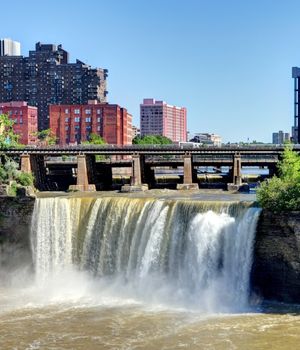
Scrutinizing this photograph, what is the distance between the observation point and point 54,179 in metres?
66.1

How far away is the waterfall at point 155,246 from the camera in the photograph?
110ft

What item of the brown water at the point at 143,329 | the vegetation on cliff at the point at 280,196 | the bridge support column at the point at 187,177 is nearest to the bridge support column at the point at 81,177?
the bridge support column at the point at 187,177

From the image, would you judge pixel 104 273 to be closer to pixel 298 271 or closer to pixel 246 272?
pixel 246 272

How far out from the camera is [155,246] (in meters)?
35.8

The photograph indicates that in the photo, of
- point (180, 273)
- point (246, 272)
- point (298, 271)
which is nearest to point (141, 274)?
point (180, 273)

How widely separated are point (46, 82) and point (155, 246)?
501 feet

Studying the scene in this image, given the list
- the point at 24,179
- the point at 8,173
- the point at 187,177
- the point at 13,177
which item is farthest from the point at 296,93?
the point at 8,173

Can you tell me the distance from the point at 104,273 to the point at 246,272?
31.5 ft

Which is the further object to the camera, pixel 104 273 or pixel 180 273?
pixel 104 273

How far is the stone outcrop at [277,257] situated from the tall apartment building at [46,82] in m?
147

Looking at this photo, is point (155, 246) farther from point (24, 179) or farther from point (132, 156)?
point (132, 156)

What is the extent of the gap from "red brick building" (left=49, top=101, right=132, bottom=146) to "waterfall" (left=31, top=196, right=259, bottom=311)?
9477cm

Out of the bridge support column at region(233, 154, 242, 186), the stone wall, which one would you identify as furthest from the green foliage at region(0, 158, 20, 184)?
the bridge support column at region(233, 154, 242, 186)

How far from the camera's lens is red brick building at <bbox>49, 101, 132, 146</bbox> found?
134750mm
